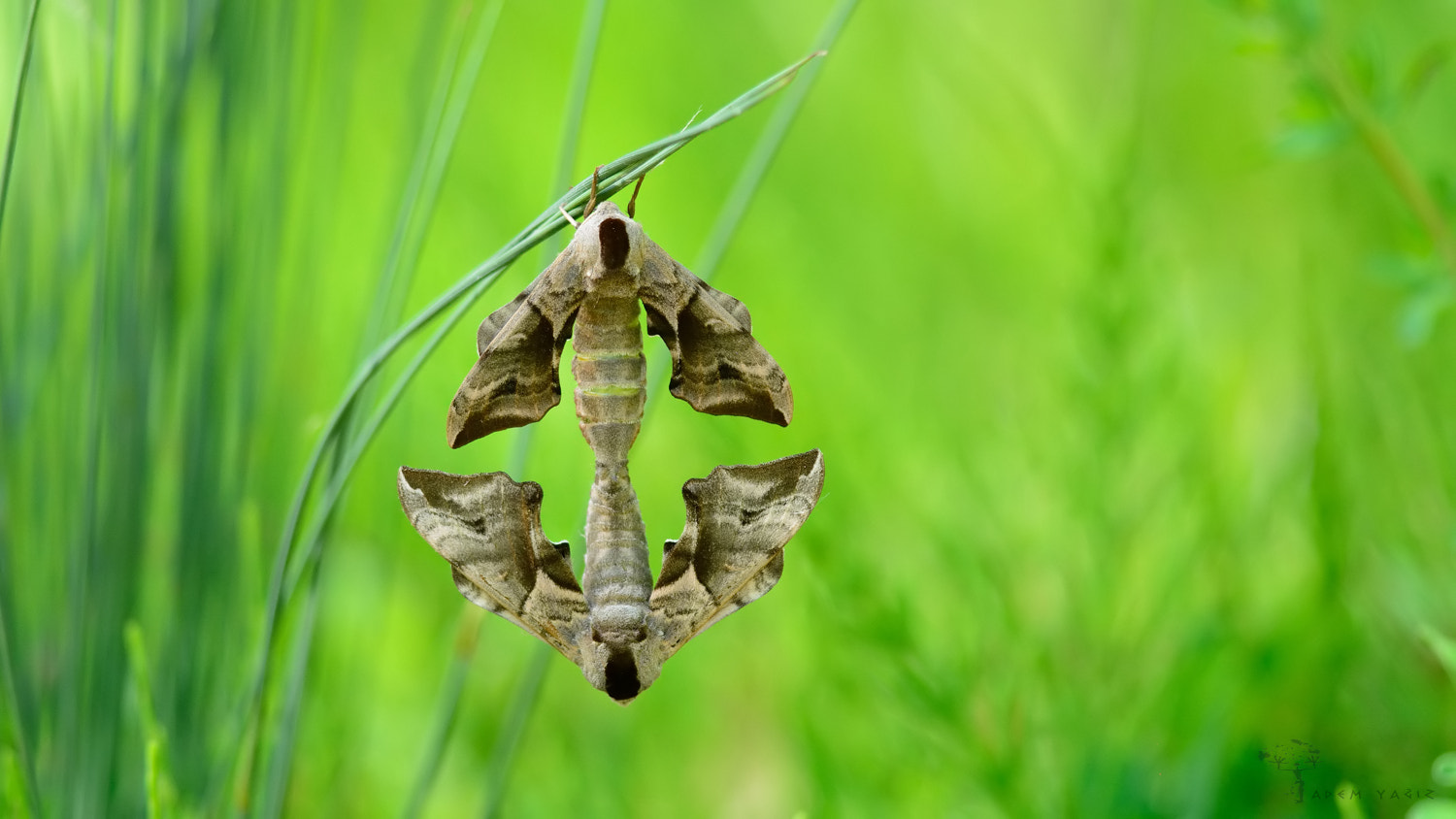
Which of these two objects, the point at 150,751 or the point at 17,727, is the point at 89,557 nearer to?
the point at 17,727

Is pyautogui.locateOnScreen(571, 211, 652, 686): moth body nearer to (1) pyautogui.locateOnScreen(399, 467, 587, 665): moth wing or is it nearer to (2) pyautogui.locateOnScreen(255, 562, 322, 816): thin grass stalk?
(1) pyautogui.locateOnScreen(399, 467, 587, 665): moth wing

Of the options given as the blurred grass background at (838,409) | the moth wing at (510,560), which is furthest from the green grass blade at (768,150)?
the moth wing at (510,560)

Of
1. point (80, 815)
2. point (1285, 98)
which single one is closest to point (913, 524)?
point (1285, 98)

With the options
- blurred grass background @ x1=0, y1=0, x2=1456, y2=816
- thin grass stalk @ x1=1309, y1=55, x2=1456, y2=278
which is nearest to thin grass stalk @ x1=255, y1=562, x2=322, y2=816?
blurred grass background @ x1=0, y1=0, x2=1456, y2=816

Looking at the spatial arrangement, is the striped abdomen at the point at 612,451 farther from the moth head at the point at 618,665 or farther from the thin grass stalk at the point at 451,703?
the thin grass stalk at the point at 451,703

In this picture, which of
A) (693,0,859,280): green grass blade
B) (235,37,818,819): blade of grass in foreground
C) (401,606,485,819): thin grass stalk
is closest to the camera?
(235,37,818,819): blade of grass in foreground
